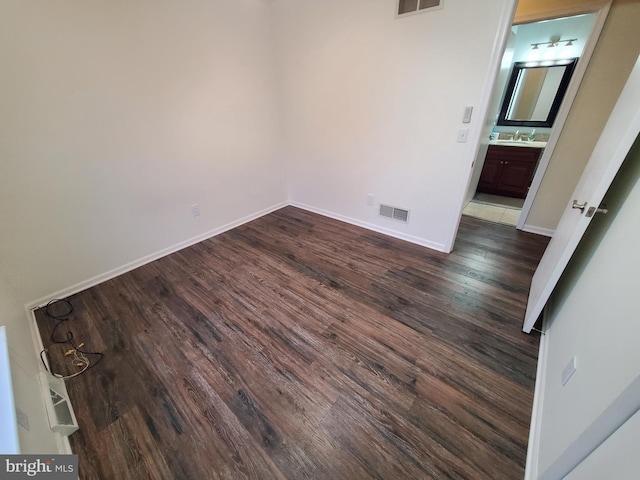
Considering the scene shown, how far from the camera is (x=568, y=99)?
95.8 inches

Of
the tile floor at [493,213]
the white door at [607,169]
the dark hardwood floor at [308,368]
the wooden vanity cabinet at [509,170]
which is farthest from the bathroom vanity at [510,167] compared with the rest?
the white door at [607,169]

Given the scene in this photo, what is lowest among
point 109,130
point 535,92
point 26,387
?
point 26,387

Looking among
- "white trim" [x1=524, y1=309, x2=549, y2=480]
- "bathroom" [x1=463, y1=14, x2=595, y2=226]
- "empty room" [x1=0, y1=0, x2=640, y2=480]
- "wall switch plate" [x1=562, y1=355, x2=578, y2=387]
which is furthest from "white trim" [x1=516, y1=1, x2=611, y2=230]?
"wall switch plate" [x1=562, y1=355, x2=578, y2=387]

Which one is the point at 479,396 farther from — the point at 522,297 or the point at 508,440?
the point at 522,297

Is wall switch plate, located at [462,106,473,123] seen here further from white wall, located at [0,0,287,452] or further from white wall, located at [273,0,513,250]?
white wall, located at [0,0,287,452]

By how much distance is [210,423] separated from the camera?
1272mm

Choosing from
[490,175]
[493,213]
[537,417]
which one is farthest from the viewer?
[490,175]

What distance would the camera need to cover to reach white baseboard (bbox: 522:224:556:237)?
2900 millimetres

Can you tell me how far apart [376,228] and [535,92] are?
10.8 feet

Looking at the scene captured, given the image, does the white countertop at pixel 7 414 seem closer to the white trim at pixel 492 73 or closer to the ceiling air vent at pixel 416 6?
the white trim at pixel 492 73

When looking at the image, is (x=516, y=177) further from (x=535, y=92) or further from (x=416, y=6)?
(x=416, y=6)

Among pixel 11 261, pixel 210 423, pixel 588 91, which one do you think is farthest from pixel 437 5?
pixel 11 261

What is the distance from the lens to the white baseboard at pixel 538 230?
2900mm

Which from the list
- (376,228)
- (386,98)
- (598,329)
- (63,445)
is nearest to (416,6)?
(386,98)
